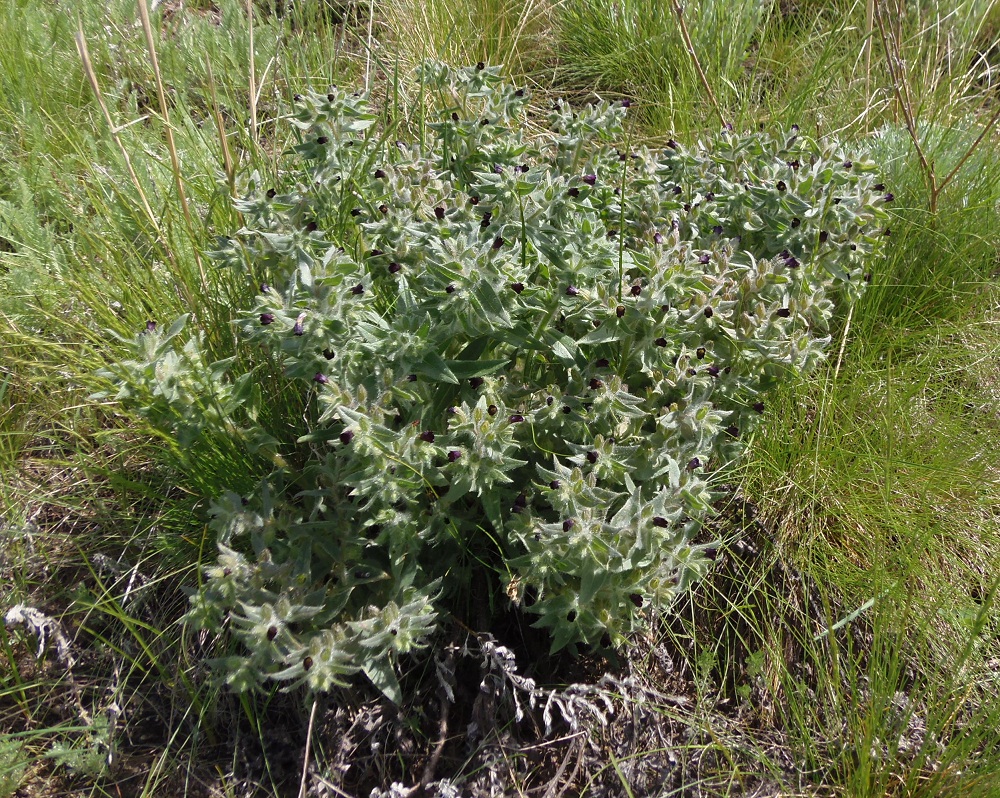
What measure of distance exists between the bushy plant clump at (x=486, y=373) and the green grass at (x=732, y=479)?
0.28m

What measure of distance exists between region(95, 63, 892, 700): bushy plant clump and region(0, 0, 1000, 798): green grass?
28 centimetres

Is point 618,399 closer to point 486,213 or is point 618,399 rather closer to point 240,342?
point 486,213

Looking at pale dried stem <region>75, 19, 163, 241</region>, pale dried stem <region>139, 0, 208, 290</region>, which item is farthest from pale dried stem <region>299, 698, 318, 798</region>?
pale dried stem <region>75, 19, 163, 241</region>

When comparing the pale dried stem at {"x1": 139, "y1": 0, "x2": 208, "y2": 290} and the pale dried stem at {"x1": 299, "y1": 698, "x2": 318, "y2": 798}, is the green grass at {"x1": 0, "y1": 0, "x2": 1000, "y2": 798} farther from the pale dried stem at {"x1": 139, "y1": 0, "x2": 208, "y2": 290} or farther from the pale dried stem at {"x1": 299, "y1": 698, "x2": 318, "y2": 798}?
the pale dried stem at {"x1": 299, "y1": 698, "x2": 318, "y2": 798}

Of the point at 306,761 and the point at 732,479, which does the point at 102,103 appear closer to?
the point at 306,761

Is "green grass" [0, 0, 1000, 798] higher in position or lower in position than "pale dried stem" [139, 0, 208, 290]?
lower

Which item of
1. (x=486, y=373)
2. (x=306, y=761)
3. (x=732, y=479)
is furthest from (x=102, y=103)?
(x=732, y=479)

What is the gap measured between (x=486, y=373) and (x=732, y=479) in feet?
3.21

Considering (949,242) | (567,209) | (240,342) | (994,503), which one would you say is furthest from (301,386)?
(949,242)

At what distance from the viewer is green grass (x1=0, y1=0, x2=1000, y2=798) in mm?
2074

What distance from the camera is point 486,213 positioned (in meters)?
2.14

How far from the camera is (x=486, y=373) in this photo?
2.01m

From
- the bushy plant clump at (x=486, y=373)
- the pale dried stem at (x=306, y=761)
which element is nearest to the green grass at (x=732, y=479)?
the pale dried stem at (x=306, y=761)

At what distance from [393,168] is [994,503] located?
2119mm
